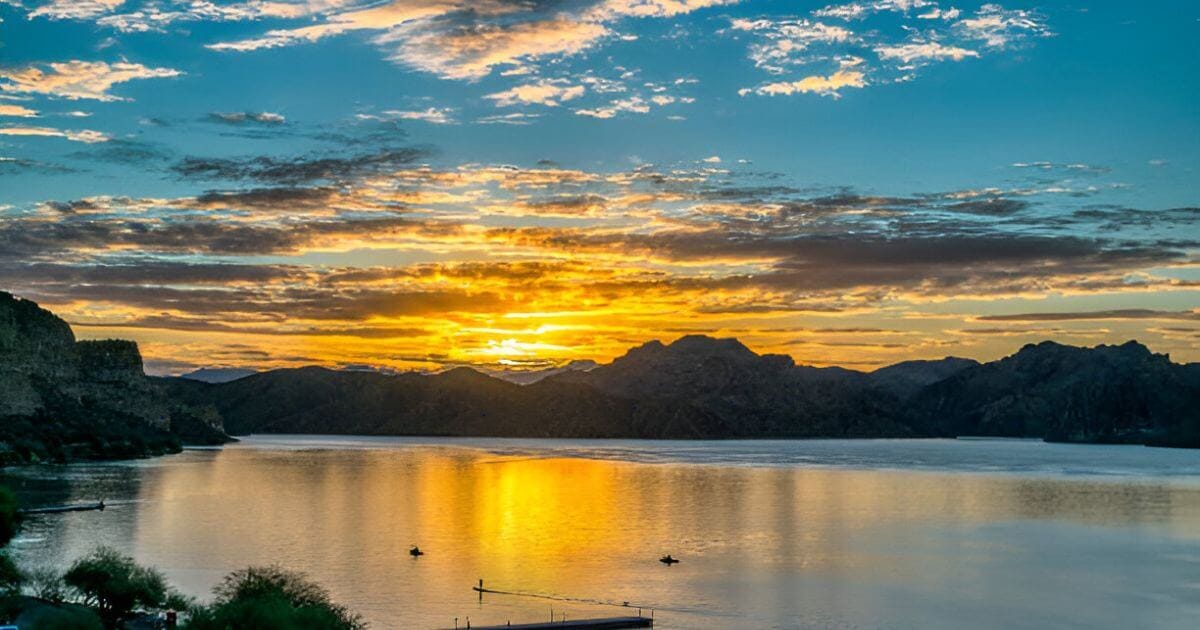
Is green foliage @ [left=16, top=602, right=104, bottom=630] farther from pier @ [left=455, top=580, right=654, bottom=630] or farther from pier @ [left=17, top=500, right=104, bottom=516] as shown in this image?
pier @ [left=17, top=500, right=104, bottom=516]

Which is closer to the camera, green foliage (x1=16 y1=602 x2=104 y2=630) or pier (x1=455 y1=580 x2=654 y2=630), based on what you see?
green foliage (x1=16 y1=602 x2=104 y2=630)

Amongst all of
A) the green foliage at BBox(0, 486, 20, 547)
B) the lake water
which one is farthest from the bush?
the lake water

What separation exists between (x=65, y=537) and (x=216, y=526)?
1918 cm

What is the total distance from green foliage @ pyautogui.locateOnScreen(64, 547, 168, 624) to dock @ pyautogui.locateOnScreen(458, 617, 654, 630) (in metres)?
18.8

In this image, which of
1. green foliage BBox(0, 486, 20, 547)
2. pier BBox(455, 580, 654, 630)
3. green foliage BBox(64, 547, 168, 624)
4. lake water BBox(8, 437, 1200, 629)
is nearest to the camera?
green foliage BBox(64, 547, 168, 624)

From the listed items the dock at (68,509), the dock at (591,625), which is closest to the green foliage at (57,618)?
the dock at (591,625)

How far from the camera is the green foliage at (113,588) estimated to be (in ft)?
185

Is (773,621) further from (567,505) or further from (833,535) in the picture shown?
(567,505)

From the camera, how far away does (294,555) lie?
95812 mm

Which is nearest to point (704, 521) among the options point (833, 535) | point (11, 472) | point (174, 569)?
point (833, 535)

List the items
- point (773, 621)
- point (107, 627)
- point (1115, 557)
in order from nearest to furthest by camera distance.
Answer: point (107, 627)
point (773, 621)
point (1115, 557)

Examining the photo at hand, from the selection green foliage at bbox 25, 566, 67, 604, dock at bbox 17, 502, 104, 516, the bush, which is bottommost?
dock at bbox 17, 502, 104, 516

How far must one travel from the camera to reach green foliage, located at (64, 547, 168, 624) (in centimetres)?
5644

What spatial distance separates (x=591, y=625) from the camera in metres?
65.3
